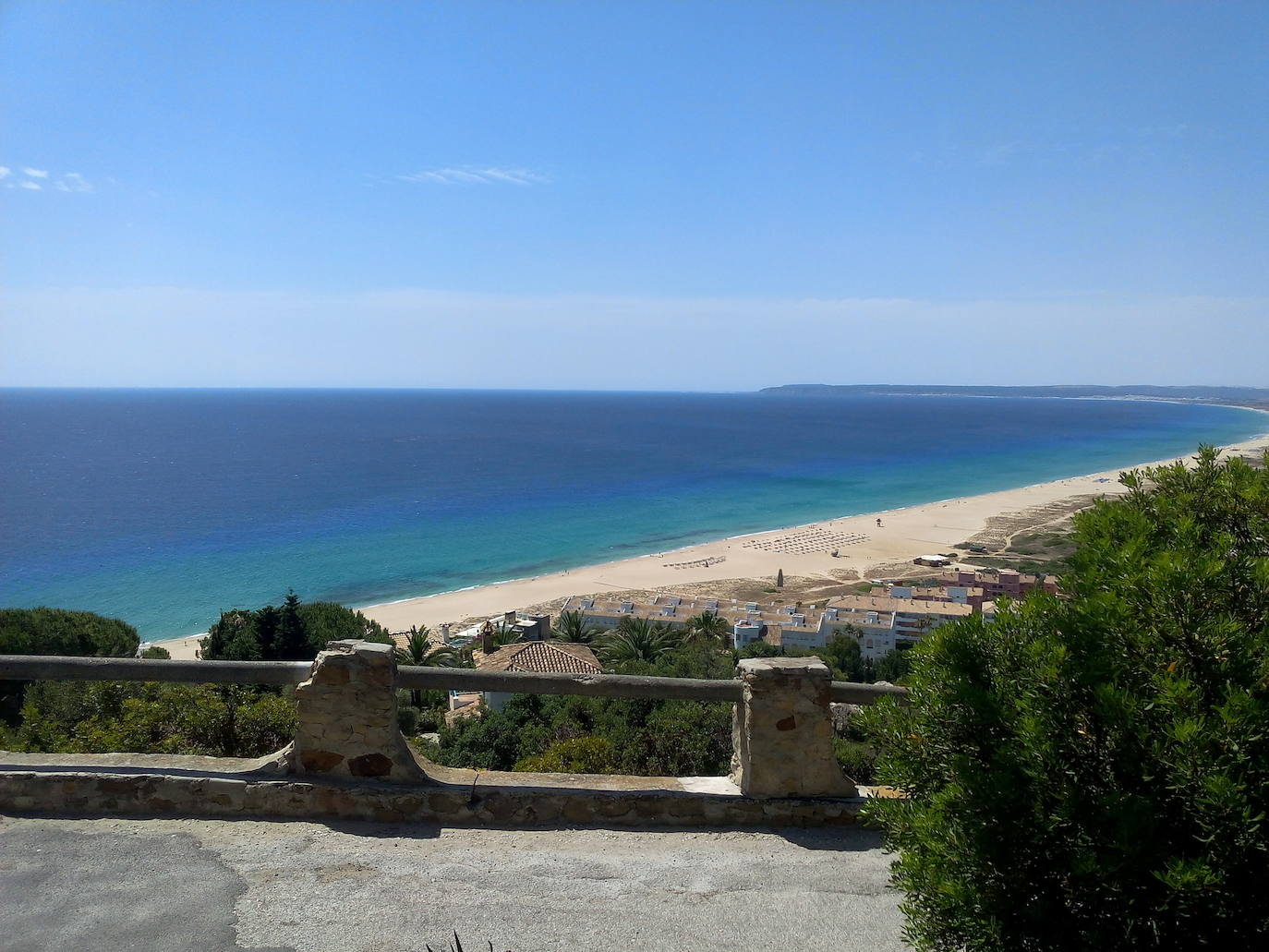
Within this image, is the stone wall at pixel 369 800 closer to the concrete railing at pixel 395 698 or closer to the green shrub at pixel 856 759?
the concrete railing at pixel 395 698

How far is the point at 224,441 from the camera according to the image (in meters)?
127

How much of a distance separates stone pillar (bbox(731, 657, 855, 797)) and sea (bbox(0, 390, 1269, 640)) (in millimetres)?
38497

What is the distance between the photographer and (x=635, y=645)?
29.0 metres

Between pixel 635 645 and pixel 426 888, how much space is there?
24.7 metres

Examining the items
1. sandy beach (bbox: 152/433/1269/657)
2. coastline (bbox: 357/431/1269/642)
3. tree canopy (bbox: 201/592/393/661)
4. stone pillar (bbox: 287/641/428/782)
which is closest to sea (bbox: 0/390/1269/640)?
coastline (bbox: 357/431/1269/642)

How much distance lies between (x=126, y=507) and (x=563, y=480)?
132 feet

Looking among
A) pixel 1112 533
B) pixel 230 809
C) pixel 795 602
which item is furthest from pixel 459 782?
pixel 795 602

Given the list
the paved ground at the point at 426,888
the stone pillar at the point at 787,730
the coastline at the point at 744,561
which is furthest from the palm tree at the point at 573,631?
the paved ground at the point at 426,888

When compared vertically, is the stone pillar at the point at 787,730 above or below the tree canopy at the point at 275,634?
above

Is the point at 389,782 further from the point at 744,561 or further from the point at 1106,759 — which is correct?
the point at 744,561

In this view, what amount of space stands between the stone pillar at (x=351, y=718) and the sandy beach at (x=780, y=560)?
32088 mm

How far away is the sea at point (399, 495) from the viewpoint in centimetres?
4703

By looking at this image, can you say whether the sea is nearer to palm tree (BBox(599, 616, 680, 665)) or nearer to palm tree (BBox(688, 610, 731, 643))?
palm tree (BBox(688, 610, 731, 643))

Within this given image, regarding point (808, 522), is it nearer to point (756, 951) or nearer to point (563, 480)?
point (563, 480)
